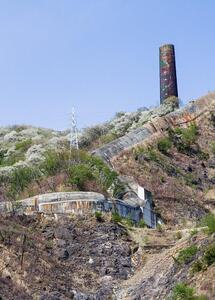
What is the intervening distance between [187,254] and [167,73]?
92.5ft

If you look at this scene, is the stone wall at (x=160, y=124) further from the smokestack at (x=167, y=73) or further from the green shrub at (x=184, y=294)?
the green shrub at (x=184, y=294)

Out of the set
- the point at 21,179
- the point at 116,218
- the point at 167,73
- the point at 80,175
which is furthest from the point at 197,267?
the point at 167,73

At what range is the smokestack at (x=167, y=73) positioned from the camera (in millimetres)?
56219

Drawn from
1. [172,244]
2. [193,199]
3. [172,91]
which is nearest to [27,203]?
[172,244]

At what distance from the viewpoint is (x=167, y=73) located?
5616cm

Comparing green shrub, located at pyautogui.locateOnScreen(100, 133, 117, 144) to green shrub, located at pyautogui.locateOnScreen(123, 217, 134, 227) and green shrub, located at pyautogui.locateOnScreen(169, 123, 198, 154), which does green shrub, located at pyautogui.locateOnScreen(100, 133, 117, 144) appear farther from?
green shrub, located at pyautogui.locateOnScreen(123, 217, 134, 227)

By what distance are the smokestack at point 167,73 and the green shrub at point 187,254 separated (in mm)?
27568

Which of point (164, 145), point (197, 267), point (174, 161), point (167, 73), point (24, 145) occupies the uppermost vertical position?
point (167, 73)

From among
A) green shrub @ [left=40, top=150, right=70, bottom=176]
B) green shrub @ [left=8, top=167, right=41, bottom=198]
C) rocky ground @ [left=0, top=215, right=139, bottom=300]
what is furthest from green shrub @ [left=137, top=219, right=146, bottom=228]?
green shrub @ [left=8, top=167, right=41, bottom=198]

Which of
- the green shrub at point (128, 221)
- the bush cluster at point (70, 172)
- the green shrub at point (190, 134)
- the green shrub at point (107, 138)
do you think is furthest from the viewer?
the green shrub at point (107, 138)

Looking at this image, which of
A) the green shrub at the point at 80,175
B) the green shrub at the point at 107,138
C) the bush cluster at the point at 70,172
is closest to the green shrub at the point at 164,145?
the green shrub at the point at 107,138

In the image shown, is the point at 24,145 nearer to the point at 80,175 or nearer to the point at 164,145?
the point at 164,145

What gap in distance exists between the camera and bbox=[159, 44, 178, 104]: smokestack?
2213 inches

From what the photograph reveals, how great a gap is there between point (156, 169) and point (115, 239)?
1161 centimetres
